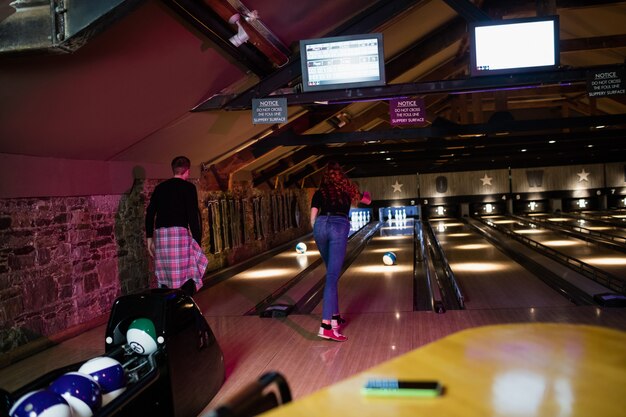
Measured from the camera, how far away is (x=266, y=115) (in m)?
6.44

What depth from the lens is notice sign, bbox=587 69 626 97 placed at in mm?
6234

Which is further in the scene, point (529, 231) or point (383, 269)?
point (529, 231)

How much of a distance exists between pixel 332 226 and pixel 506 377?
10.4ft

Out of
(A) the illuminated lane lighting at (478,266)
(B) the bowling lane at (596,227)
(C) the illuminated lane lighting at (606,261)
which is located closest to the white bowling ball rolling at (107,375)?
(A) the illuminated lane lighting at (478,266)

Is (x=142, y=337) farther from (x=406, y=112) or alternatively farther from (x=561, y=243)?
(x=561, y=243)

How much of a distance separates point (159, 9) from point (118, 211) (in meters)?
2.97

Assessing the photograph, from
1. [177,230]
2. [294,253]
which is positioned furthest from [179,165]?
[294,253]

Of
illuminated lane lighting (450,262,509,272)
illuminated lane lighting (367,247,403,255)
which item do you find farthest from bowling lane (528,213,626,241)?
illuminated lane lighting (367,247,403,255)

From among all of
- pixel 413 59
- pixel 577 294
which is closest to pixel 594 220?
pixel 413 59

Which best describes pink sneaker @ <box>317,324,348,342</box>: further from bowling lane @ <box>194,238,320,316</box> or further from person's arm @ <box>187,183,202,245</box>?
bowling lane @ <box>194,238,320,316</box>

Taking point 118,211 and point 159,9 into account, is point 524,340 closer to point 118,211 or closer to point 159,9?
point 159,9

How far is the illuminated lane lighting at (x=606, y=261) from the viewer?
8242mm

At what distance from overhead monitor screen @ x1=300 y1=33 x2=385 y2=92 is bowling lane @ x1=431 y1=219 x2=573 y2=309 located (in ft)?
8.54

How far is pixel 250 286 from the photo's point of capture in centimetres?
803
